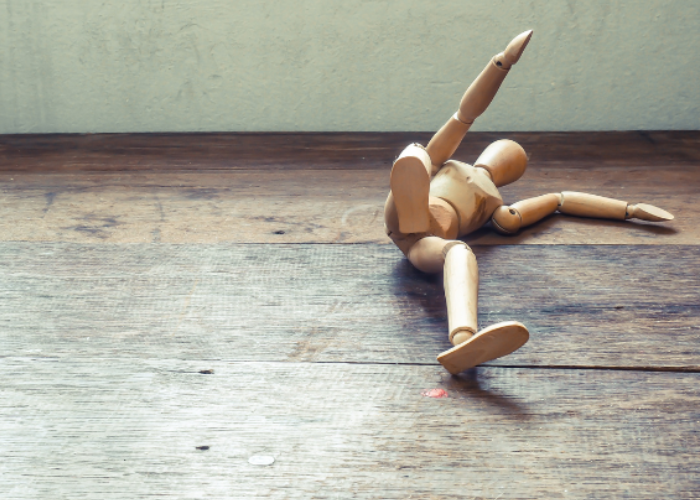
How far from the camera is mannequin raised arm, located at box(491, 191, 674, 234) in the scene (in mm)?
1167

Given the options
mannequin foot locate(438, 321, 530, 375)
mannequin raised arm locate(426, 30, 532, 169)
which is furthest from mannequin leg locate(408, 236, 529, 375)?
mannequin raised arm locate(426, 30, 532, 169)

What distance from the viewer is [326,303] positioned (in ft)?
3.23

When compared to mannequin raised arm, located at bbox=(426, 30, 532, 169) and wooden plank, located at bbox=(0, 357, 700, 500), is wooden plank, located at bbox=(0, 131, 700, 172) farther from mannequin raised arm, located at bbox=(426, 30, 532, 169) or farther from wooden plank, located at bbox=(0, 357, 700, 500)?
wooden plank, located at bbox=(0, 357, 700, 500)

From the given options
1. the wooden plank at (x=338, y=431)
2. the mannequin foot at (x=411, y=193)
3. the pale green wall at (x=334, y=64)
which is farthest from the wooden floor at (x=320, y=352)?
the pale green wall at (x=334, y=64)

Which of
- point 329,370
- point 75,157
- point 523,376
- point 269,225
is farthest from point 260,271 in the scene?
point 75,157

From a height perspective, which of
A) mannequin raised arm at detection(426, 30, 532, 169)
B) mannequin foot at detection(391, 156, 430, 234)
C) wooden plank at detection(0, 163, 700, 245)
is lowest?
wooden plank at detection(0, 163, 700, 245)

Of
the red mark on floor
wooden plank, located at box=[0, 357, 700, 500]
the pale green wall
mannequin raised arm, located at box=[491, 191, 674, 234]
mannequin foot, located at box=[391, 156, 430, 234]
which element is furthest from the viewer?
the pale green wall

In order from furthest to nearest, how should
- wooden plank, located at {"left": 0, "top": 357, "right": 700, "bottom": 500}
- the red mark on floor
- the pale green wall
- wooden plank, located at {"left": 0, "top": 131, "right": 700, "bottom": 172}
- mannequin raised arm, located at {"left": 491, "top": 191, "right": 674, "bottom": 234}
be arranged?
the pale green wall → wooden plank, located at {"left": 0, "top": 131, "right": 700, "bottom": 172} → mannequin raised arm, located at {"left": 491, "top": 191, "right": 674, "bottom": 234} → the red mark on floor → wooden plank, located at {"left": 0, "top": 357, "right": 700, "bottom": 500}

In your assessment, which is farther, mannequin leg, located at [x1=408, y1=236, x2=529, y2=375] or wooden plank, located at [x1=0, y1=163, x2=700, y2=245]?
wooden plank, located at [x1=0, y1=163, x2=700, y2=245]

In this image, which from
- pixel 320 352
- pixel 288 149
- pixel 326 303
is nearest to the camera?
pixel 320 352

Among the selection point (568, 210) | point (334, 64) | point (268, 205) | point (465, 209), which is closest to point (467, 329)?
point (465, 209)

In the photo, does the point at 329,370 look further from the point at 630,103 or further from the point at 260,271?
the point at 630,103

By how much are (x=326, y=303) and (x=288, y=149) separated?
0.84m

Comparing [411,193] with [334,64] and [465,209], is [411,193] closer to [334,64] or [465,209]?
[465,209]
